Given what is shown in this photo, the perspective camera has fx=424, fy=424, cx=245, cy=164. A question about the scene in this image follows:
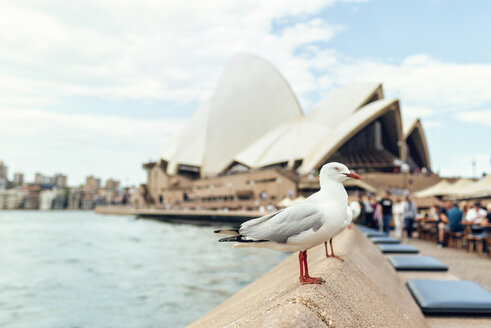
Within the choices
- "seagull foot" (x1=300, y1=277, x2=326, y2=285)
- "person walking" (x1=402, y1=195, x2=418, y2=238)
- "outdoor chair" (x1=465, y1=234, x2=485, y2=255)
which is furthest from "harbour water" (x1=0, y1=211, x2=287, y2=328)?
"seagull foot" (x1=300, y1=277, x2=326, y2=285)

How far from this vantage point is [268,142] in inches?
1857

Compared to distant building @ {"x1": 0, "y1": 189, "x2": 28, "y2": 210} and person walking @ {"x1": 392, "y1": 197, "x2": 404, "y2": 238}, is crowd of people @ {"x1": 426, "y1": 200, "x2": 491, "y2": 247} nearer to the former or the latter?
person walking @ {"x1": 392, "y1": 197, "x2": 404, "y2": 238}

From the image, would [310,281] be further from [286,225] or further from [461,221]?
[461,221]

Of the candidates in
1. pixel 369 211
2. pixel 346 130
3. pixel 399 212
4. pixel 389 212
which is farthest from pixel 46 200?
pixel 389 212

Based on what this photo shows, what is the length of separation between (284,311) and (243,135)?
50.7m

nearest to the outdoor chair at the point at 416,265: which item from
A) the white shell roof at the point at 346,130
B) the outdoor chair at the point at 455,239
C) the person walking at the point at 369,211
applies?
the outdoor chair at the point at 455,239

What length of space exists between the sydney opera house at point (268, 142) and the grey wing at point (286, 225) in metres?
34.1

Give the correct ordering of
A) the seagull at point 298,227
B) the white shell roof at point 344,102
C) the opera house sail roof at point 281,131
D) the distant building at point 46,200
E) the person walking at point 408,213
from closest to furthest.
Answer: the seagull at point 298,227 → the person walking at point 408,213 → the opera house sail roof at point 281,131 → the white shell roof at point 344,102 → the distant building at point 46,200

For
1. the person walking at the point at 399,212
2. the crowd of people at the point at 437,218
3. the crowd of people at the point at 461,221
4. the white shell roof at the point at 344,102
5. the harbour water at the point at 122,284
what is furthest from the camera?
the white shell roof at the point at 344,102

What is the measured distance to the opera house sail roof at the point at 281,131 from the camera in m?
40.9

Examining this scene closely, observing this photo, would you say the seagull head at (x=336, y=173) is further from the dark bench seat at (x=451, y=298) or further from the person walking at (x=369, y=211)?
the person walking at (x=369, y=211)

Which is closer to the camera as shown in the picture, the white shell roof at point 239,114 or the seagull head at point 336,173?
the seagull head at point 336,173

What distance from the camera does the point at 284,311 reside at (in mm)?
1206

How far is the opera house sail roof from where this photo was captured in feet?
134
